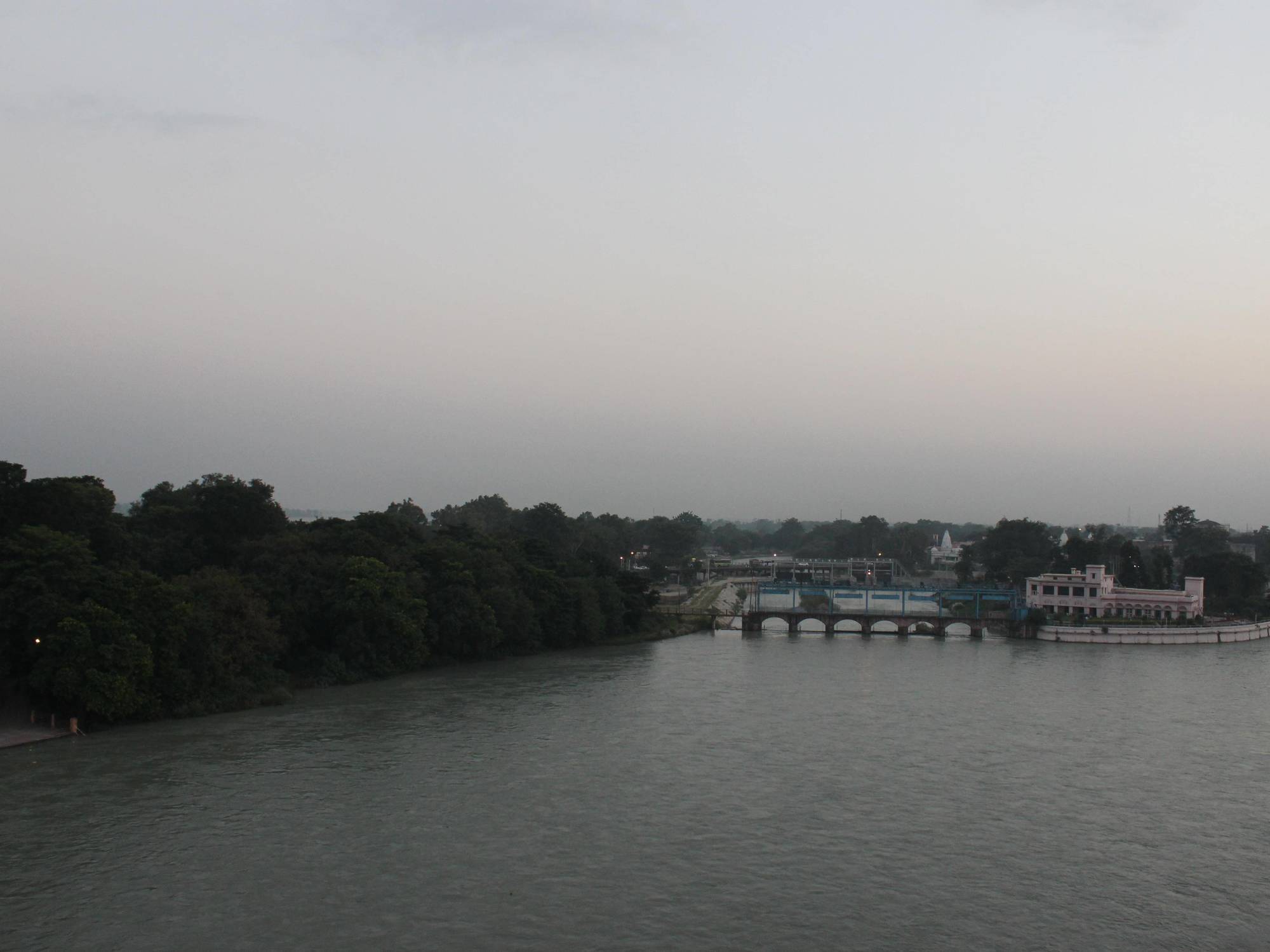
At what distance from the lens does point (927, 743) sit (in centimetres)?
1989

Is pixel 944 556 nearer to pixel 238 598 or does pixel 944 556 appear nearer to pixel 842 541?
pixel 842 541

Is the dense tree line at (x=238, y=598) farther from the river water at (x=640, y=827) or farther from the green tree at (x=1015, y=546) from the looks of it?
the green tree at (x=1015, y=546)

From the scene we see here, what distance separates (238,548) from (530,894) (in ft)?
62.4

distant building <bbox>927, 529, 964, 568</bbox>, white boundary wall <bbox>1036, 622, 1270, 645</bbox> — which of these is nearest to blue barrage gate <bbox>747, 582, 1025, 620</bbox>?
white boundary wall <bbox>1036, 622, 1270, 645</bbox>

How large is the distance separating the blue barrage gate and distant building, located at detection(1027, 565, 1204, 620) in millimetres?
1701

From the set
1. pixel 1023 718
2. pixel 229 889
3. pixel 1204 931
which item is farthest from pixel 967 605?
pixel 229 889

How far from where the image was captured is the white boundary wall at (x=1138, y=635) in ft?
130

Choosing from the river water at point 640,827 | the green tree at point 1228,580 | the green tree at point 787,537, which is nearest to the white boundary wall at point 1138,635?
the green tree at point 1228,580

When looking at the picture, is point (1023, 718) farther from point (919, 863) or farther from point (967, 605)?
point (967, 605)

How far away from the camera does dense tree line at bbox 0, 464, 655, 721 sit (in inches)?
731

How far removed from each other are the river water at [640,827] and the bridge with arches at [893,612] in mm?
18036

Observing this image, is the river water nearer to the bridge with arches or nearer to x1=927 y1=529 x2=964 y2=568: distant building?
the bridge with arches

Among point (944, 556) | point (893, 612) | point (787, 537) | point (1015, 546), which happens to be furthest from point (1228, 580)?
point (787, 537)

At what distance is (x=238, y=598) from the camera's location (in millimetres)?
22172
